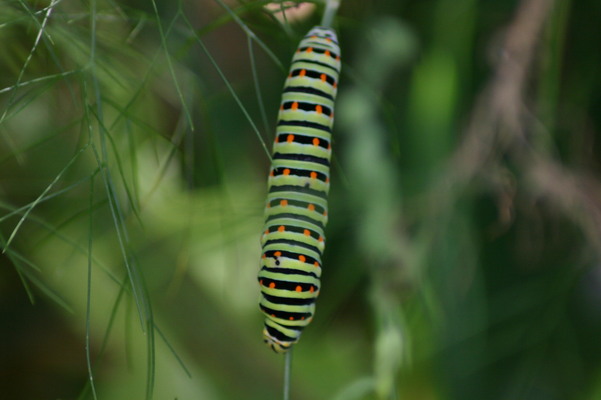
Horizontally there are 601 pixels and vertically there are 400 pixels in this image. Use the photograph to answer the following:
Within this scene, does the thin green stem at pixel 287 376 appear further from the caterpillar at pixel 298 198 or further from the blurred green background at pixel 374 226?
the blurred green background at pixel 374 226

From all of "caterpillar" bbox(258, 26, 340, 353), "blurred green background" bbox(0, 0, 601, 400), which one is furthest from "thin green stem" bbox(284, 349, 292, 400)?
"blurred green background" bbox(0, 0, 601, 400)

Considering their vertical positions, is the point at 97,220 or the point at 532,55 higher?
the point at 532,55

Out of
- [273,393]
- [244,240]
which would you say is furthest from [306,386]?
[244,240]

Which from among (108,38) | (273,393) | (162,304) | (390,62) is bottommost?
(273,393)

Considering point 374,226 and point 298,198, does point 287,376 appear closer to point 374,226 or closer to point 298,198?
point 298,198

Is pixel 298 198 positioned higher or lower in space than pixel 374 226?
lower

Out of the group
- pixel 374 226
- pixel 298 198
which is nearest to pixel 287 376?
pixel 298 198

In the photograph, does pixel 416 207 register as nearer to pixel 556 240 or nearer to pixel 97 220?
pixel 556 240

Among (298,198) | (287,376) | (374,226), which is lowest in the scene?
(287,376)
